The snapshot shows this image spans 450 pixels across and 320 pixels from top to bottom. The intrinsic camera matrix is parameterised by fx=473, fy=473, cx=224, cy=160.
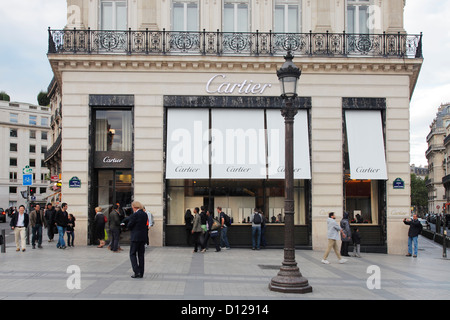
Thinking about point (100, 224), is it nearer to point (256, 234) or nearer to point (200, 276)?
point (256, 234)

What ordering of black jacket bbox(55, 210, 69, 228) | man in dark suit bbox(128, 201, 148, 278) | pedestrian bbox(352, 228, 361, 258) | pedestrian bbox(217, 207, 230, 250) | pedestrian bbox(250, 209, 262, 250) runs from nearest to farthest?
man in dark suit bbox(128, 201, 148, 278)
black jacket bbox(55, 210, 69, 228)
pedestrian bbox(352, 228, 361, 258)
pedestrian bbox(250, 209, 262, 250)
pedestrian bbox(217, 207, 230, 250)

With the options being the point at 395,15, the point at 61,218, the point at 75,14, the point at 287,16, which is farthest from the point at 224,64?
the point at 61,218

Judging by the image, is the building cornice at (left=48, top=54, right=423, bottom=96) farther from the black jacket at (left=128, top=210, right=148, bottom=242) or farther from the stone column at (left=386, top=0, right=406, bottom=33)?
the black jacket at (left=128, top=210, right=148, bottom=242)

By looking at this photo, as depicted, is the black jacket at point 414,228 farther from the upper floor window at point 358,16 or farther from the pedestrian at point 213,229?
the upper floor window at point 358,16

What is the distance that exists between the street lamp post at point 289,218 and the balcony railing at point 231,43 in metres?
8.60

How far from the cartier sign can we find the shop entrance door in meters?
0.31

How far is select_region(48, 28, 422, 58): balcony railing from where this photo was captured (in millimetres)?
18609

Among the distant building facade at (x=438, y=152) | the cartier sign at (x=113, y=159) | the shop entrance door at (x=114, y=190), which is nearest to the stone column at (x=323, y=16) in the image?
the cartier sign at (x=113, y=159)

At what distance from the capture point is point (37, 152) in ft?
326

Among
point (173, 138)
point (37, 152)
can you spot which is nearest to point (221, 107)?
point (173, 138)

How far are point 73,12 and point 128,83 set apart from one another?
3610 mm

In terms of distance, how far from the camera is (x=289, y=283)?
9.87m

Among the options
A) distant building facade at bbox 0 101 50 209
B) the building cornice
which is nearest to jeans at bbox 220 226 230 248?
the building cornice
